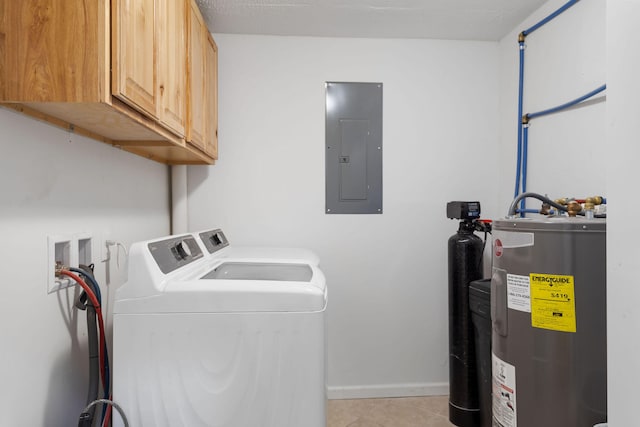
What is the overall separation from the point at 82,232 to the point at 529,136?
2280 mm

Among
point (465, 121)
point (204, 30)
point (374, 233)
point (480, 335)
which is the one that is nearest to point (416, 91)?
point (465, 121)

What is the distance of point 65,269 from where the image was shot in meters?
1.18

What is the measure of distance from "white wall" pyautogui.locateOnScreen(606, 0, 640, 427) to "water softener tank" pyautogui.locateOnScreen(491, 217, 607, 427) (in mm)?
415

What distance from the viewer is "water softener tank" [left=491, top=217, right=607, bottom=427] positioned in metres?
1.08

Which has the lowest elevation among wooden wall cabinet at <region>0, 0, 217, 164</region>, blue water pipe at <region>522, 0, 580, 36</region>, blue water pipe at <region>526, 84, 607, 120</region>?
wooden wall cabinet at <region>0, 0, 217, 164</region>

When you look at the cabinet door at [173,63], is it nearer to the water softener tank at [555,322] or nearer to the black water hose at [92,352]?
the black water hose at [92,352]

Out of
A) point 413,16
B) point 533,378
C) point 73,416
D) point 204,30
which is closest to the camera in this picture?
point 533,378

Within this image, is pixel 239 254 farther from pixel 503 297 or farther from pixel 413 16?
pixel 413 16

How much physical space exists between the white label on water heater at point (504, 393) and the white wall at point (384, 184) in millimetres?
1099

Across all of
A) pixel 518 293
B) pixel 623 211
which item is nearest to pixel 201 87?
pixel 518 293

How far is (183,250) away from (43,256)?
1.38ft

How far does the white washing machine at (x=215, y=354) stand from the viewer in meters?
1.02

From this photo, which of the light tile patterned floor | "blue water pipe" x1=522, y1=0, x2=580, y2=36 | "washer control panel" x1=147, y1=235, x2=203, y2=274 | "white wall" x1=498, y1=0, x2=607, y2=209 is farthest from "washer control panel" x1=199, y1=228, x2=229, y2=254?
"blue water pipe" x1=522, y1=0, x2=580, y2=36

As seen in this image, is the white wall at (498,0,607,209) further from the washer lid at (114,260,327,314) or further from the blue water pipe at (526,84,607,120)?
the washer lid at (114,260,327,314)
